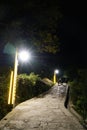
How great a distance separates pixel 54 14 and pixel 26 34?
10.5ft

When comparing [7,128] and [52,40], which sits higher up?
[52,40]

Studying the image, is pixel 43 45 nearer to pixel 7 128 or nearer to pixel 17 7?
pixel 17 7

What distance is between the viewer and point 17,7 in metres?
12.4

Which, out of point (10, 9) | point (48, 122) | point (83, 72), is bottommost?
point (48, 122)

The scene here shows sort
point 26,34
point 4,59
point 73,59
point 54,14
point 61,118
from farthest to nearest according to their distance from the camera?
point 73,59 → point 4,59 → point 26,34 → point 54,14 → point 61,118

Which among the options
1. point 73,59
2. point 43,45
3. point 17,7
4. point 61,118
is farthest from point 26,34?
point 73,59

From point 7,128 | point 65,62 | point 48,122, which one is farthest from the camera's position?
point 65,62

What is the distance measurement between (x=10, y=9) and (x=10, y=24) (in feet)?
4.30

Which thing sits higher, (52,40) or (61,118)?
(52,40)

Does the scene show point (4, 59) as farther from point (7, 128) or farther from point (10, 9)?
point (7, 128)

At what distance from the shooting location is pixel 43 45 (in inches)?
768

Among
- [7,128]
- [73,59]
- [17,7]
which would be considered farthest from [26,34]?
[73,59]

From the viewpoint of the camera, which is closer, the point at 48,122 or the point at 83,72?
the point at 48,122

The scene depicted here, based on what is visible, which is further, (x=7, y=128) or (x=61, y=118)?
(x=61, y=118)
